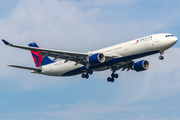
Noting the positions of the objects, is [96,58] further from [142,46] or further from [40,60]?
[40,60]

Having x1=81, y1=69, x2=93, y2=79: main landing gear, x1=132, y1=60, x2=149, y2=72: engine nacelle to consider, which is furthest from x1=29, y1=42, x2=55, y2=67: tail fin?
x1=132, y1=60, x2=149, y2=72: engine nacelle

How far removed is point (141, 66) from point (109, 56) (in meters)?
8.51

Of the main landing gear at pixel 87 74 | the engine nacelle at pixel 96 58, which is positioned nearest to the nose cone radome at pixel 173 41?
the engine nacelle at pixel 96 58

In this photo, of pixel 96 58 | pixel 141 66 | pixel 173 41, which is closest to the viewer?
pixel 173 41

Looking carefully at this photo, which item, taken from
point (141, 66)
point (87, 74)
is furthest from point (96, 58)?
point (141, 66)

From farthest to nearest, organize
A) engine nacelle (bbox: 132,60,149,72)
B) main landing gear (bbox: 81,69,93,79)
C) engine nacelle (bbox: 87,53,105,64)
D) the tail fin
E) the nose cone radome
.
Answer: the tail fin → engine nacelle (bbox: 132,60,149,72) → main landing gear (bbox: 81,69,93,79) → engine nacelle (bbox: 87,53,105,64) → the nose cone radome

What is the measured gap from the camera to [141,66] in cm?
5391

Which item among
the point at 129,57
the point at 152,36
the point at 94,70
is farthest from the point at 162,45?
the point at 94,70

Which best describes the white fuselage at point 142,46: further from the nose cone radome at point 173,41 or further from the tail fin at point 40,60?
the tail fin at point 40,60

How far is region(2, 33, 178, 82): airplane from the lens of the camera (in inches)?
1800

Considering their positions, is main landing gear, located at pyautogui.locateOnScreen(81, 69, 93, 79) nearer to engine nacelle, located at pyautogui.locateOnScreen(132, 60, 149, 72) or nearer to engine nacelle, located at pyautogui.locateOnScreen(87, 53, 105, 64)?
engine nacelle, located at pyautogui.locateOnScreen(87, 53, 105, 64)

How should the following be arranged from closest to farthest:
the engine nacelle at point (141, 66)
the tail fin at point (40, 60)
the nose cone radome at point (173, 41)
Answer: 1. the nose cone radome at point (173, 41)
2. the engine nacelle at point (141, 66)
3. the tail fin at point (40, 60)

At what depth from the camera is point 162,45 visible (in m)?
45.3

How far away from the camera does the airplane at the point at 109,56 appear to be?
45.7 m
